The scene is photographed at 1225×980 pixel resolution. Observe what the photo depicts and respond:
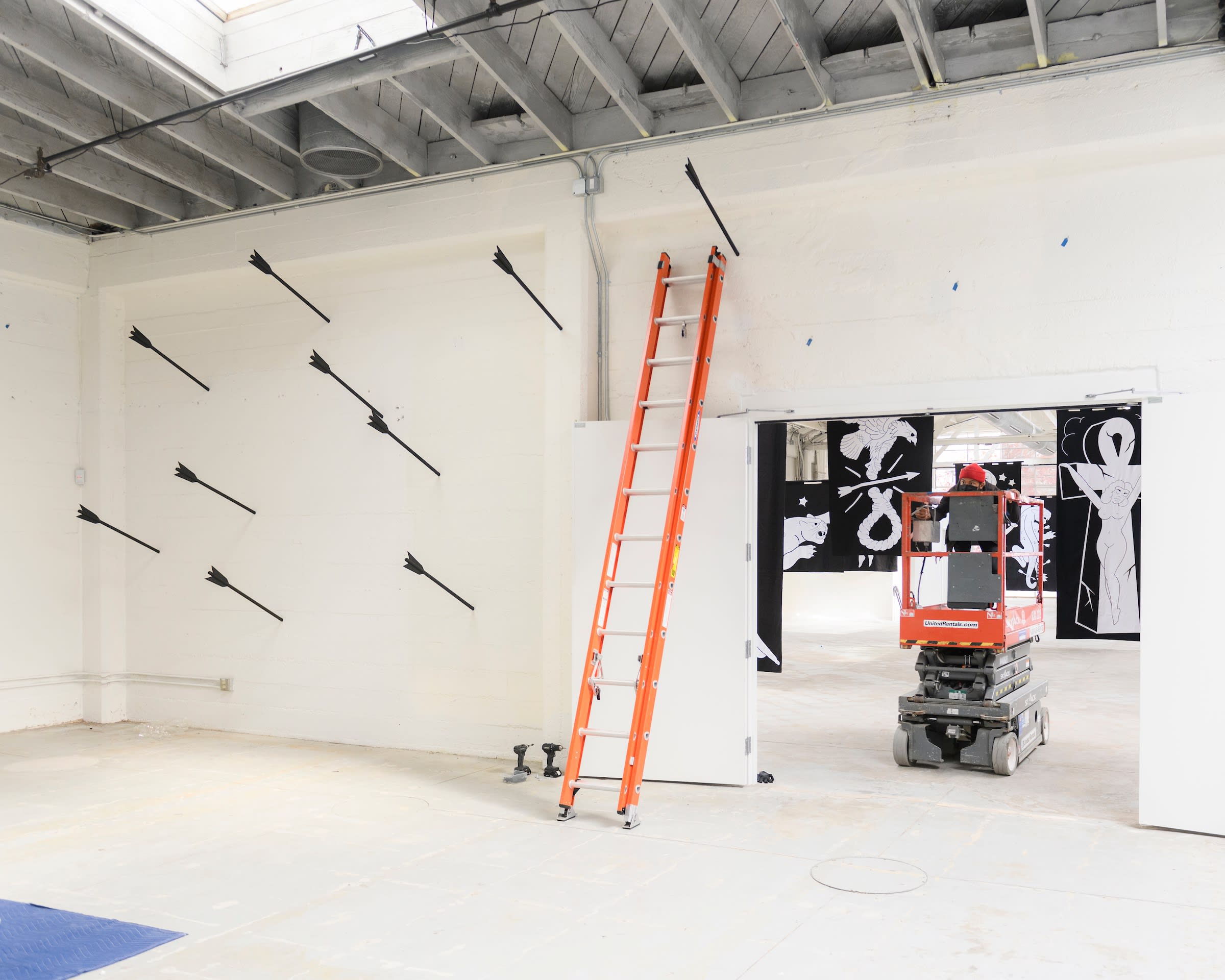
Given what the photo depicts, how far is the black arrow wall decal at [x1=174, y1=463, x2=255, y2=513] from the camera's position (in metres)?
6.74

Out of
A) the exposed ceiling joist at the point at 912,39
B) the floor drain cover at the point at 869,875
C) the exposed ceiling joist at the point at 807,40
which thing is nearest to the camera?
the floor drain cover at the point at 869,875

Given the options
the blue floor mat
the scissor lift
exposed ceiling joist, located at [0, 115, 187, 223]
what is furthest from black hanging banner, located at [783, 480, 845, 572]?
the blue floor mat

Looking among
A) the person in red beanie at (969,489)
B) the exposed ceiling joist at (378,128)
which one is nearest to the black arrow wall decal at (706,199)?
the exposed ceiling joist at (378,128)

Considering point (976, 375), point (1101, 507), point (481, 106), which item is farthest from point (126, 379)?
point (1101, 507)

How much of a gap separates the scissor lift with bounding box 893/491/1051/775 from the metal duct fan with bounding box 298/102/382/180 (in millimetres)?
4213

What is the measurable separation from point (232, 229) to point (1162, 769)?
639 centimetres

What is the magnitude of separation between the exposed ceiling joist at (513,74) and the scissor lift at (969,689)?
3.44 metres

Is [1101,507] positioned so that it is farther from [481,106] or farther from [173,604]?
[173,604]

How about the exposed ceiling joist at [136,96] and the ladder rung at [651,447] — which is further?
the ladder rung at [651,447]

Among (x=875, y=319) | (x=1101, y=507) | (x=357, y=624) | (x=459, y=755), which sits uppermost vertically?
(x=875, y=319)

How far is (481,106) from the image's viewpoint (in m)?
5.77

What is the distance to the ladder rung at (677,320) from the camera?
531cm

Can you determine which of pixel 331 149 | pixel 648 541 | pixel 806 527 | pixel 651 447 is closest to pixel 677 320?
pixel 651 447

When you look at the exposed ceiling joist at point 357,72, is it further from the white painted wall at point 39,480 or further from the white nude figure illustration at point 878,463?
the white nude figure illustration at point 878,463
